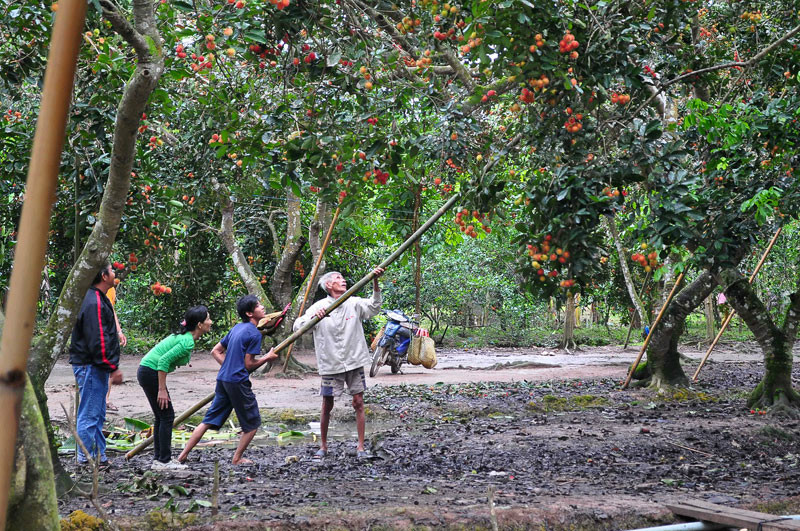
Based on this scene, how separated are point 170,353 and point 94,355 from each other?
2.03 feet

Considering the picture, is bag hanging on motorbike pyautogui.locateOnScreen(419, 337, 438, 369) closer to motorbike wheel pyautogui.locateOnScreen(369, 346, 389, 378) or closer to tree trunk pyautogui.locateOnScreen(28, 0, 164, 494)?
motorbike wheel pyautogui.locateOnScreen(369, 346, 389, 378)

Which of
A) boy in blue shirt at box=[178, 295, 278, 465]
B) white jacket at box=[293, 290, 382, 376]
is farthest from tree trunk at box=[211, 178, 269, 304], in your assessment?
boy in blue shirt at box=[178, 295, 278, 465]

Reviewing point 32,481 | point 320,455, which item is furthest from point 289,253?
point 32,481

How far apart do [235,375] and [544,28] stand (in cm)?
380

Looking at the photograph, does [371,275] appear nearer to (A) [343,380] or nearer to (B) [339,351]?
(B) [339,351]

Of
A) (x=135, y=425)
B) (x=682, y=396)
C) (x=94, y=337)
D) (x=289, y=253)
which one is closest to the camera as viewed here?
(x=94, y=337)

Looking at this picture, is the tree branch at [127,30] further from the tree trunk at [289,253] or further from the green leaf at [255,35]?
the tree trunk at [289,253]

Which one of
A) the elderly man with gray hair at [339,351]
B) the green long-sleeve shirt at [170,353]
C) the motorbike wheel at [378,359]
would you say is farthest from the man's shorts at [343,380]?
the motorbike wheel at [378,359]

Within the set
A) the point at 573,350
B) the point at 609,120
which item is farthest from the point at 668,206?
the point at 573,350

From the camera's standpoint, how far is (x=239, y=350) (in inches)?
242

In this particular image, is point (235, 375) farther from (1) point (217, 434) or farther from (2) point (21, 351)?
(2) point (21, 351)

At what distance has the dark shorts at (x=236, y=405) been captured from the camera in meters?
6.06

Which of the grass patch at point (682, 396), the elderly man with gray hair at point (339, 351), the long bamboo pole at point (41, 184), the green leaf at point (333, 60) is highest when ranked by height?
the green leaf at point (333, 60)

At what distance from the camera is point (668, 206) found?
531cm
